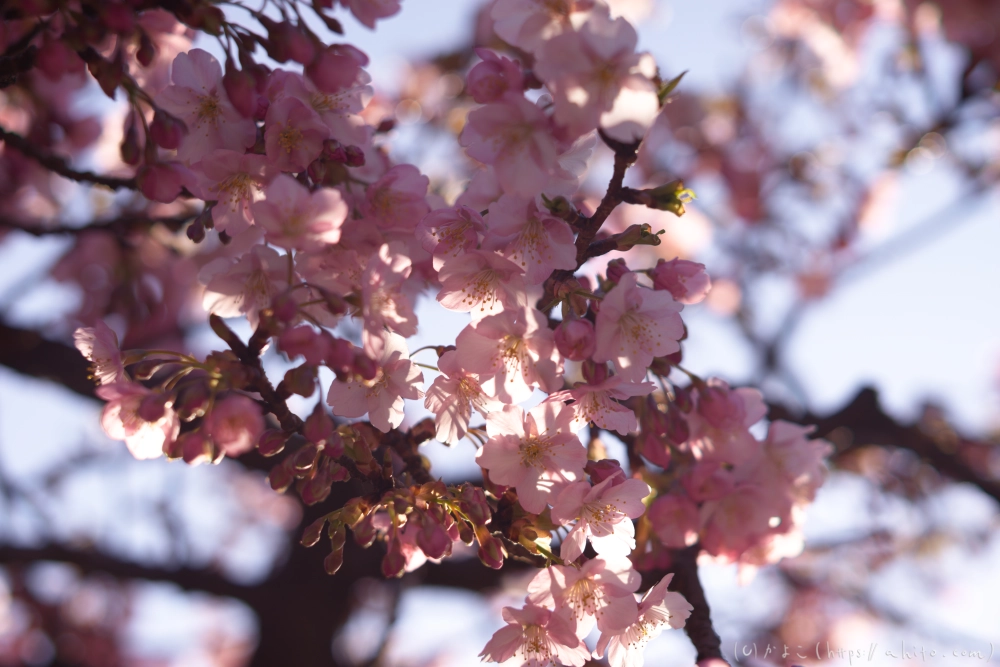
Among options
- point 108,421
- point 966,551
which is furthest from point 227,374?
point 966,551

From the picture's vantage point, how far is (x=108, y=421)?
4.05ft

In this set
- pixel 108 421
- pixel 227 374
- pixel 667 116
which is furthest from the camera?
pixel 667 116

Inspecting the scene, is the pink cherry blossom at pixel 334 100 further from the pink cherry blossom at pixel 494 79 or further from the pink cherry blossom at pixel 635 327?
the pink cherry blossom at pixel 635 327

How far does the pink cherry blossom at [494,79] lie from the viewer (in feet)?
3.76

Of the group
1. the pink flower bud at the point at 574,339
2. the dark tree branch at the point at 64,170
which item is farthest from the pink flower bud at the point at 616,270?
the dark tree branch at the point at 64,170

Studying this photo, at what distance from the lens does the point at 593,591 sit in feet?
4.13

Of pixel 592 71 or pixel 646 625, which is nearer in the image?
pixel 592 71

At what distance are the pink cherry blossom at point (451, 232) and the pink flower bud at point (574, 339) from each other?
0.81ft

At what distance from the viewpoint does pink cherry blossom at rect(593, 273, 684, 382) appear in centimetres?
118

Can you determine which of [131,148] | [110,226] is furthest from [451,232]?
[110,226]

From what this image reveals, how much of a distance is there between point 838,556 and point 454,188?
4.28 metres

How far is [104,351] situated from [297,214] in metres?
0.50

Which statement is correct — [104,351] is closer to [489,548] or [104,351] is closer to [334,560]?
[334,560]

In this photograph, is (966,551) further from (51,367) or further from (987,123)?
(51,367)
